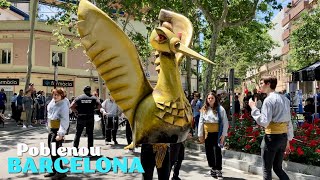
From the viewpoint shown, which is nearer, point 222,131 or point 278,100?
point 278,100

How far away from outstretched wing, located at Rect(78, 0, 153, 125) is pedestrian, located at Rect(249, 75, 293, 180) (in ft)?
5.95

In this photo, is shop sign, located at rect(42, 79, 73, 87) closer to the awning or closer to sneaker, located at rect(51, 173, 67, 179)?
the awning

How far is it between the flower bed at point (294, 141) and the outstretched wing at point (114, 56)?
4.32 meters

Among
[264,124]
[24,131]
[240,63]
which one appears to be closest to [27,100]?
[24,131]

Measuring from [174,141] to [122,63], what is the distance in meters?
0.97

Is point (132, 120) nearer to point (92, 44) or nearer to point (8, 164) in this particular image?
point (92, 44)

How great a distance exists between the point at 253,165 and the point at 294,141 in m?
0.98

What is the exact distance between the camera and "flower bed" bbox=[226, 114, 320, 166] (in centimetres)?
729

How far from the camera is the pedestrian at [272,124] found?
5.07 meters

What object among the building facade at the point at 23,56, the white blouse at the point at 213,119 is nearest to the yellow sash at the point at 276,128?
the white blouse at the point at 213,119

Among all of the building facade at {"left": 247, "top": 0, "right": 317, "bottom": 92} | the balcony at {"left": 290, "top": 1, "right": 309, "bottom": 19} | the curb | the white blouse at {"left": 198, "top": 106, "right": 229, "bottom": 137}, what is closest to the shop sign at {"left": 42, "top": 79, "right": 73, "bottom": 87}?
the curb

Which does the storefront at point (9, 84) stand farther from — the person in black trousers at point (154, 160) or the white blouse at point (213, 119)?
the person in black trousers at point (154, 160)

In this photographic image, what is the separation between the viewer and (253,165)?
26.3ft

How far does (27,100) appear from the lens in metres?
15.9
